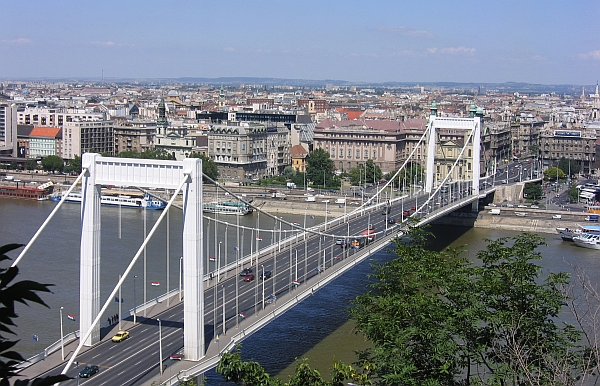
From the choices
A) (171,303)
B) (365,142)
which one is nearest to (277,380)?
(171,303)

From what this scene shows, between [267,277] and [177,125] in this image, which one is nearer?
[267,277]

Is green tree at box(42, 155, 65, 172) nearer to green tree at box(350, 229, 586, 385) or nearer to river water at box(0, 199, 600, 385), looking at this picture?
river water at box(0, 199, 600, 385)

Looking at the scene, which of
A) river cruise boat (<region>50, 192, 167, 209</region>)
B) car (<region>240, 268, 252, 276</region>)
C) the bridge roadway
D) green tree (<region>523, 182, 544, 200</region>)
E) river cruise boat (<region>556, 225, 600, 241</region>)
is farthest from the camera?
green tree (<region>523, 182, 544, 200</region>)

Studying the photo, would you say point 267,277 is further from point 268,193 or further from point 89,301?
point 268,193

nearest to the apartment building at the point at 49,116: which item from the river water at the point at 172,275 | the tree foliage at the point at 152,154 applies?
the tree foliage at the point at 152,154

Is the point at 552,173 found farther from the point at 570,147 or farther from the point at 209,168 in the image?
the point at 209,168

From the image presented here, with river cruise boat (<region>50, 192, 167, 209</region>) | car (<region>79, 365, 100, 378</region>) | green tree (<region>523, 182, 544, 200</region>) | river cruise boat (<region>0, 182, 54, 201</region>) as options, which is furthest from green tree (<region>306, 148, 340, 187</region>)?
car (<region>79, 365, 100, 378</region>)

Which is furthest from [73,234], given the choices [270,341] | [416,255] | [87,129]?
[87,129]
